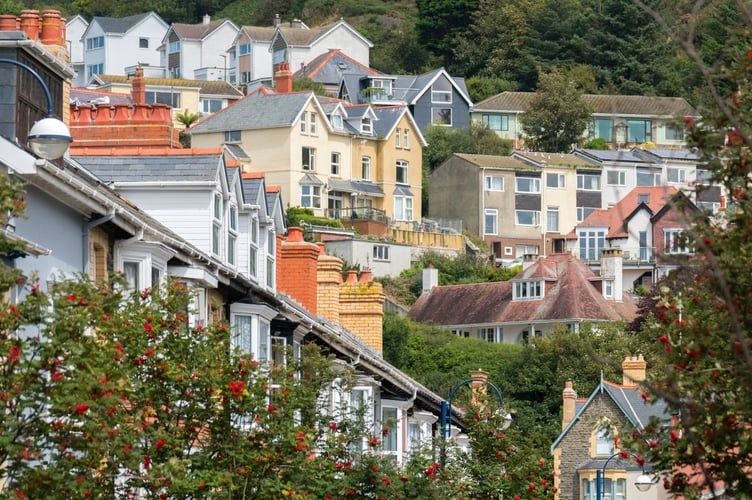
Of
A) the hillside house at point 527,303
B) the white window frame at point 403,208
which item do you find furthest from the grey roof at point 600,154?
the hillside house at point 527,303

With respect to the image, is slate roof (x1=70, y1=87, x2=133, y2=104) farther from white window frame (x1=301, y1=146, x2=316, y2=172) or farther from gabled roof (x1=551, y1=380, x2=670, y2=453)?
gabled roof (x1=551, y1=380, x2=670, y2=453)

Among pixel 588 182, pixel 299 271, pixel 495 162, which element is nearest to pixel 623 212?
pixel 588 182

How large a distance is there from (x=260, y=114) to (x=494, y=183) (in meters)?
20.8

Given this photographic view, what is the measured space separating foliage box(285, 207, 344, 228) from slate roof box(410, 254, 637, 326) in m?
7.02

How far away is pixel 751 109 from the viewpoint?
1692cm

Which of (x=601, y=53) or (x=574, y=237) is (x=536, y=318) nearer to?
(x=574, y=237)

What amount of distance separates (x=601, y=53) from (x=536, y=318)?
5239 cm

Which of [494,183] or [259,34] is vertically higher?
[259,34]

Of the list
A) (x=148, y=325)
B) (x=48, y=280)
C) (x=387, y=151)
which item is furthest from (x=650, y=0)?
(x=387, y=151)

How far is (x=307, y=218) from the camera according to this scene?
12900 cm

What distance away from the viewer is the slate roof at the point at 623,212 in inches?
5581

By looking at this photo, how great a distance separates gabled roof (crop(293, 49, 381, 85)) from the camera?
167625mm

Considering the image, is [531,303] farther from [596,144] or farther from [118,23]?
[118,23]

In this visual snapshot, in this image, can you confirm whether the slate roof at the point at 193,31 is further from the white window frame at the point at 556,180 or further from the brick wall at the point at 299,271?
the brick wall at the point at 299,271
